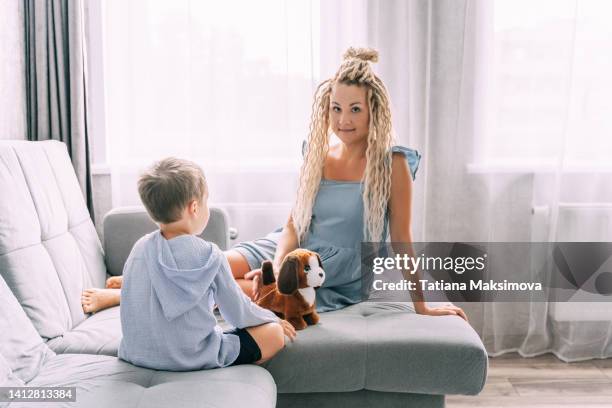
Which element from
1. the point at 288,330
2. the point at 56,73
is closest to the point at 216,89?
the point at 56,73

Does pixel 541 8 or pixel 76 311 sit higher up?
pixel 541 8

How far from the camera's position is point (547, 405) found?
244 centimetres

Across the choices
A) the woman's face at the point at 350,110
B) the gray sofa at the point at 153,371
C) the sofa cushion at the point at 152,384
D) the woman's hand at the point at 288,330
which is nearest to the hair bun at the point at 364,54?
the woman's face at the point at 350,110

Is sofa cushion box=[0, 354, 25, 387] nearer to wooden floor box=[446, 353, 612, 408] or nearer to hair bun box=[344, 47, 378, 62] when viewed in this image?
hair bun box=[344, 47, 378, 62]

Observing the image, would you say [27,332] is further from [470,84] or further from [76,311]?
[470,84]

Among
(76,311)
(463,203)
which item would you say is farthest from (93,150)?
(463,203)

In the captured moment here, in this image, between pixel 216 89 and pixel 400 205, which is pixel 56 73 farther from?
pixel 400 205

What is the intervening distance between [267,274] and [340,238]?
0.34m

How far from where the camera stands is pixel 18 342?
5.43ft

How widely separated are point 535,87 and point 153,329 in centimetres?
209

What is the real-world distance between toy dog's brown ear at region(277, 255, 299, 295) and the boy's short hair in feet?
1.34

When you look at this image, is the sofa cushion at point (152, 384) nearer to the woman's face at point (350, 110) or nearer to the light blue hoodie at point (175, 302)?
the light blue hoodie at point (175, 302)

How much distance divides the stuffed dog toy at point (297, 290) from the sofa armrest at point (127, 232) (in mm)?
576

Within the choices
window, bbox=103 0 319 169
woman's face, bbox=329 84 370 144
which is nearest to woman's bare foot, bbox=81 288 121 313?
window, bbox=103 0 319 169
